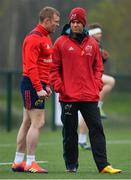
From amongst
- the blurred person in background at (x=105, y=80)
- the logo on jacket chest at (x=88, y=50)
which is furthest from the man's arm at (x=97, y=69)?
the blurred person in background at (x=105, y=80)

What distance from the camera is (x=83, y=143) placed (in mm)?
14766

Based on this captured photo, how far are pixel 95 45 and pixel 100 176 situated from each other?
1566 millimetres

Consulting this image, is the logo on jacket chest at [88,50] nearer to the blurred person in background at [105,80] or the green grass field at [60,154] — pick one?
the green grass field at [60,154]

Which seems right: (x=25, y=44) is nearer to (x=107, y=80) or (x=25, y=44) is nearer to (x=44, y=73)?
(x=44, y=73)

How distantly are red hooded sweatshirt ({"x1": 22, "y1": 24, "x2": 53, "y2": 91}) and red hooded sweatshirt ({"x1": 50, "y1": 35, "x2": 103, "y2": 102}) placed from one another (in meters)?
0.16

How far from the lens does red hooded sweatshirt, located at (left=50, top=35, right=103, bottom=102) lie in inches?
421

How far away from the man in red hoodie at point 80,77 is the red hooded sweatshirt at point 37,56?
0.13 m

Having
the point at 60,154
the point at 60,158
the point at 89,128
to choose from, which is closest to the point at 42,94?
the point at 89,128

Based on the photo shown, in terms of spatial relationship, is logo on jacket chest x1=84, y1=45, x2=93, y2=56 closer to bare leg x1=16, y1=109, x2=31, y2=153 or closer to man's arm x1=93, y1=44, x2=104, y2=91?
man's arm x1=93, y1=44, x2=104, y2=91

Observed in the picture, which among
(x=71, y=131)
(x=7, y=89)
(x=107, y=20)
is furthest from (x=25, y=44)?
(x=107, y=20)

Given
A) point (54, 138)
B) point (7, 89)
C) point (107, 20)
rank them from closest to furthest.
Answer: point (54, 138) → point (7, 89) → point (107, 20)

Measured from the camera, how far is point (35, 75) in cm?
1069

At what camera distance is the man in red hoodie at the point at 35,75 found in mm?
10727

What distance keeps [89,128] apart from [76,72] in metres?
0.68
